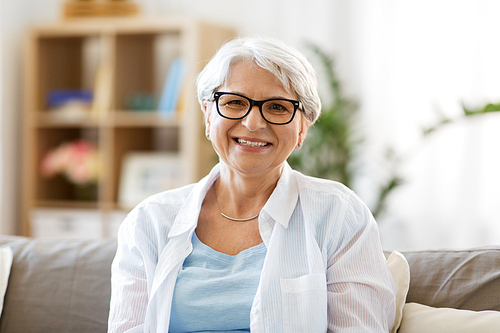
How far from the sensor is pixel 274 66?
53.5 inches

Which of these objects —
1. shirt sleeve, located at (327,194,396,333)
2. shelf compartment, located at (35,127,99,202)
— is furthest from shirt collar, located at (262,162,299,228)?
shelf compartment, located at (35,127,99,202)

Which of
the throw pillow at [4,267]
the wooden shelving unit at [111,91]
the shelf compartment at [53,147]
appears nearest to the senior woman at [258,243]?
the throw pillow at [4,267]

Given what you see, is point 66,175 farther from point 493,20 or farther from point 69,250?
point 493,20

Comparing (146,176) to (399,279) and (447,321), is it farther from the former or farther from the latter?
(447,321)

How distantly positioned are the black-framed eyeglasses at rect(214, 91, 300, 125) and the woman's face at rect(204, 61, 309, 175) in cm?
1

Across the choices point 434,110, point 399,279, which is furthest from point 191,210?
point 434,110

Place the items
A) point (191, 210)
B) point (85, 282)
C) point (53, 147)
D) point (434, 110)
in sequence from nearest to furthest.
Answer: point (191, 210) < point (85, 282) < point (434, 110) < point (53, 147)

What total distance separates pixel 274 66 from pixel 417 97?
1894 millimetres

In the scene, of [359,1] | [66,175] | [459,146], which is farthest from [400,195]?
[66,175]

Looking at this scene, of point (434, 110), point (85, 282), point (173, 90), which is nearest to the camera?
point (85, 282)

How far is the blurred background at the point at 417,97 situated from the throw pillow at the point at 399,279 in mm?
1429

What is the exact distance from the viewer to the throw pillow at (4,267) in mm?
1644

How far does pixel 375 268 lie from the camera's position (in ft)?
4.22

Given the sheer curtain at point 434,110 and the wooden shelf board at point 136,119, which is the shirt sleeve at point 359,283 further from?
the wooden shelf board at point 136,119
